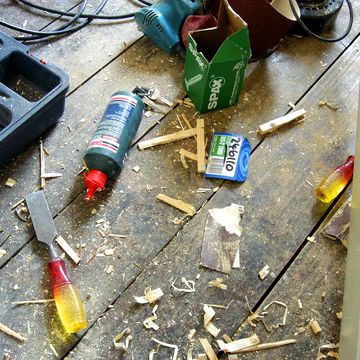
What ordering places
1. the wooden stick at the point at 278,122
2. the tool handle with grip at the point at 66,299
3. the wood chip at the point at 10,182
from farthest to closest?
1. the wooden stick at the point at 278,122
2. the wood chip at the point at 10,182
3. the tool handle with grip at the point at 66,299

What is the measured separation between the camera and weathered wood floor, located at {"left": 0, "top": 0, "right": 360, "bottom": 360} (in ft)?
3.60

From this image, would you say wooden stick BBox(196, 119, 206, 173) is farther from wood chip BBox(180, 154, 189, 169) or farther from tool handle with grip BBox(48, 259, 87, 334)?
tool handle with grip BBox(48, 259, 87, 334)

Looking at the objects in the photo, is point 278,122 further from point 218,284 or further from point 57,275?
point 57,275

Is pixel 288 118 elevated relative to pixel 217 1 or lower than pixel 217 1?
lower

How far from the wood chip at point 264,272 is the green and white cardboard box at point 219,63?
480mm

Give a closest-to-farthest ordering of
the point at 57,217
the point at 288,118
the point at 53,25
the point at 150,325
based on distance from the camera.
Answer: the point at 150,325 < the point at 57,217 < the point at 288,118 < the point at 53,25

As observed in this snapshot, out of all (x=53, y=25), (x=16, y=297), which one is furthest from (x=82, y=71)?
(x=16, y=297)

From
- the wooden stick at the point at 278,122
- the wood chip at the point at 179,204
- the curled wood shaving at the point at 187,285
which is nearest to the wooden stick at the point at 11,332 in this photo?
the curled wood shaving at the point at 187,285

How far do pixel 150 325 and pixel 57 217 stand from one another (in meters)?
0.35

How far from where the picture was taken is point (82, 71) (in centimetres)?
149

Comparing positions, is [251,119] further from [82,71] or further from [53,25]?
[53,25]

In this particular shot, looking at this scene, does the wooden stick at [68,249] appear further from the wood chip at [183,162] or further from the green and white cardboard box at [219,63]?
the green and white cardboard box at [219,63]

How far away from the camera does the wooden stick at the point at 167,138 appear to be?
4.43 ft

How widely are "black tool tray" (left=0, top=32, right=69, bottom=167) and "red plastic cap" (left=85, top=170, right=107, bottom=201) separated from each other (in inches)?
8.0
